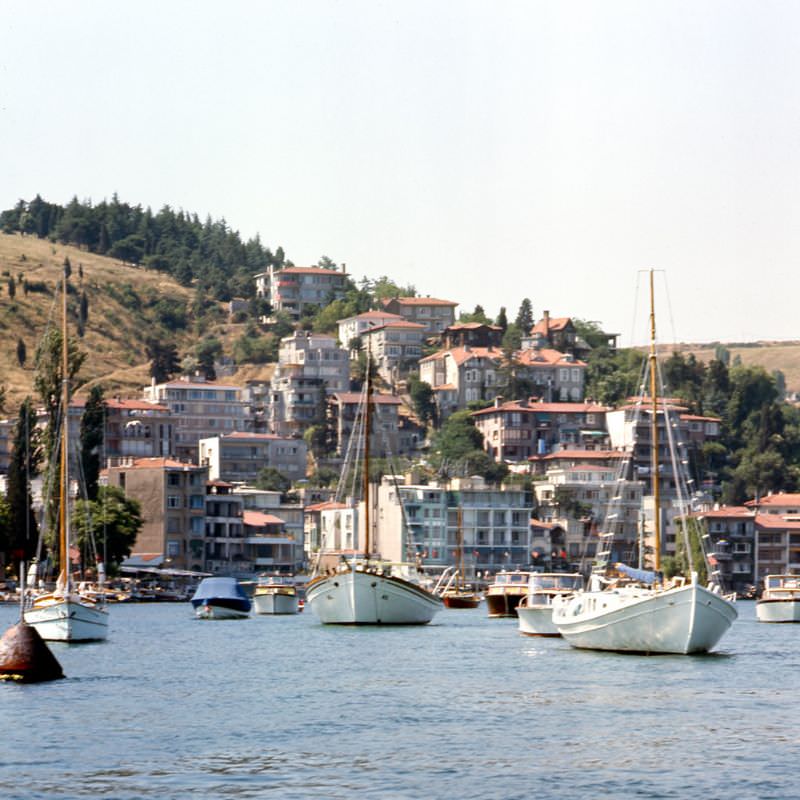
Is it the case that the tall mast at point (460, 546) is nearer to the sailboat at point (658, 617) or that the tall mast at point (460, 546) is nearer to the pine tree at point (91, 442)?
the pine tree at point (91, 442)

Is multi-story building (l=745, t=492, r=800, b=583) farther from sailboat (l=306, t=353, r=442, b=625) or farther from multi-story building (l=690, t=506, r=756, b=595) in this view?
sailboat (l=306, t=353, r=442, b=625)

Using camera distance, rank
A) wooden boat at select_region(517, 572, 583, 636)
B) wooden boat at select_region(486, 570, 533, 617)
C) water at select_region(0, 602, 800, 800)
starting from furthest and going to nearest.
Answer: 1. wooden boat at select_region(486, 570, 533, 617)
2. wooden boat at select_region(517, 572, 583, 636)
3. water at select_region(0, 602, 800, 800)

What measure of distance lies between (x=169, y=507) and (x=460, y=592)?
34480 mm

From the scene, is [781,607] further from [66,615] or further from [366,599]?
[66,615]

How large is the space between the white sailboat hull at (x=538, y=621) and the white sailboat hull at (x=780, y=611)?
95.9 ft

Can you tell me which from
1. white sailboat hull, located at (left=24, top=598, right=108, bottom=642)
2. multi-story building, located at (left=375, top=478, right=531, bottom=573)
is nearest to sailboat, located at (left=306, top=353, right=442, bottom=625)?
white sailboat hull, located at (left=24, top=598, right=108, bottom=642)

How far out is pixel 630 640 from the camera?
2677 inches

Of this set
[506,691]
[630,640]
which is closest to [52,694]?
[506,691]

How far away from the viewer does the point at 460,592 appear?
492 ft

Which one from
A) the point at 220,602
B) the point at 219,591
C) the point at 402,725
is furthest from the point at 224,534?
the point at 402,725

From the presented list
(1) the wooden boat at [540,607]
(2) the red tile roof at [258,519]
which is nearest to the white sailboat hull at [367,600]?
(1) the wooden boat at [540,607]

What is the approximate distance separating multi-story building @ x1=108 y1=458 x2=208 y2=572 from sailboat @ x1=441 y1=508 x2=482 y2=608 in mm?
23709

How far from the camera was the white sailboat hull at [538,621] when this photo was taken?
294ft

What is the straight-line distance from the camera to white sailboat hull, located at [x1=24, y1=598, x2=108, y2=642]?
77750mm
